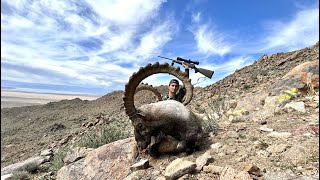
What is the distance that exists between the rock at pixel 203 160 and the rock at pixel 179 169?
0.47 feet

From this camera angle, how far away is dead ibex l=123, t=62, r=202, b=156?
659cm

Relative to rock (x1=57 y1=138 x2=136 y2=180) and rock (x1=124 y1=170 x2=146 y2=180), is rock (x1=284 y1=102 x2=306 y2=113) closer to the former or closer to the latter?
rock (x1=57 y1=138 x2=136 y2=180)

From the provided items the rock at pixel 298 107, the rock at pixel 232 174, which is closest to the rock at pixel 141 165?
the rock at pixel 232 174

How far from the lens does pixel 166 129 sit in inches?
264

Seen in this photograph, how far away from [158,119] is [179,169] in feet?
4.13

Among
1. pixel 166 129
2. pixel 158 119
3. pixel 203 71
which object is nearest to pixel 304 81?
pixel 203 71

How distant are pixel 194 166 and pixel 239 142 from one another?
1347mm

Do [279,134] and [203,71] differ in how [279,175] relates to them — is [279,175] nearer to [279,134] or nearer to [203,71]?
[279,134]

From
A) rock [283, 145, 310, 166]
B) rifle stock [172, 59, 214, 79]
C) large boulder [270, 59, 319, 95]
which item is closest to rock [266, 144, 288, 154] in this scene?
rock [283, 145, 310, 166]

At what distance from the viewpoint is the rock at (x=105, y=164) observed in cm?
707

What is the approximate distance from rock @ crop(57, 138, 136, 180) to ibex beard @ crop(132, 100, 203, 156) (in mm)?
633

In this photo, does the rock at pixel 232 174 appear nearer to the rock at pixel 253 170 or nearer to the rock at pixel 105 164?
the rock at pixel 253 170

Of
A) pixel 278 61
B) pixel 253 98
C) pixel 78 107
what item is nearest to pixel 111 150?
pixel 253 98

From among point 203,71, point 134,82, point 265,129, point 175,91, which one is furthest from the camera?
point 203,71
